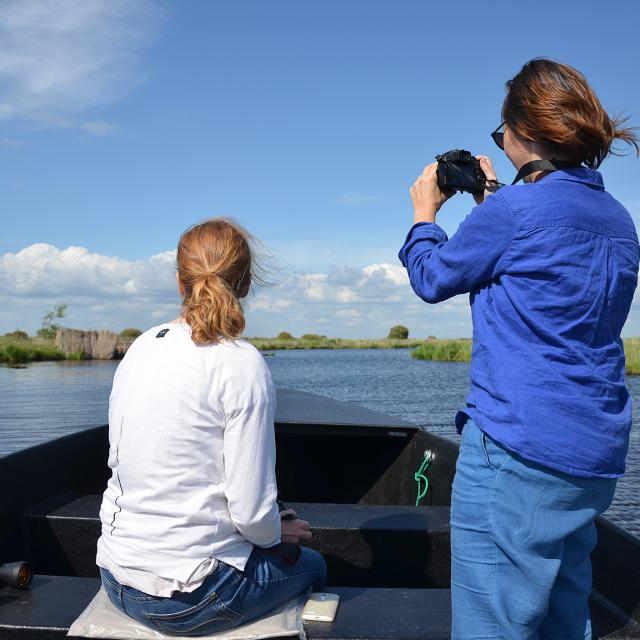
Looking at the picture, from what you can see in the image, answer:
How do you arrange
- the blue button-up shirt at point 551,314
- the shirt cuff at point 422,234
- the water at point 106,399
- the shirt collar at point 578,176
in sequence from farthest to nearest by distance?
the water at point 106,399 < the shirt cuff at point 422,234 < the shirt collar at point 578,176 < the blue button-up shirt at point 551,314

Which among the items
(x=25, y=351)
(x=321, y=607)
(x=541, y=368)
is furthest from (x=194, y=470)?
(x=25, y=351)

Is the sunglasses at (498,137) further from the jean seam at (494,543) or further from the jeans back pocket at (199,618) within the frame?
the jeans back pocket at (199,618)

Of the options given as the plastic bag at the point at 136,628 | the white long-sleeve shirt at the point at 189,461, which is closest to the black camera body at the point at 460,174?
the white long-sleeve shirt at the point at 189,461

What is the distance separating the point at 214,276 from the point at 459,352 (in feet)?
132

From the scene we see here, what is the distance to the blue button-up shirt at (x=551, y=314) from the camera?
154 cm

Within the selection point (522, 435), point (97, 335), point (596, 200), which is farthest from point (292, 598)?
point (97, 335)

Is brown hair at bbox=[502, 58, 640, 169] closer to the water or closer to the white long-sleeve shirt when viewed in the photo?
the white long-sleeve shirt

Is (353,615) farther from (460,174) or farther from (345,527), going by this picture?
(460,174)

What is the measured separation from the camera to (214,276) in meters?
1.98

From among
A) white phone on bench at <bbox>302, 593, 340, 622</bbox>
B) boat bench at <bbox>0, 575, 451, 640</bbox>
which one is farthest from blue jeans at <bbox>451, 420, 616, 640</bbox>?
white phone on bench at <bbox>302, 593, 340, 622</bbox>

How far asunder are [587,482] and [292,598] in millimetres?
1011

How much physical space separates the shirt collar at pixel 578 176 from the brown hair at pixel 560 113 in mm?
32

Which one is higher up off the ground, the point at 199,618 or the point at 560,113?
the point at 560,113

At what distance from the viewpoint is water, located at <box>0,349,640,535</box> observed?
11.5 meters
